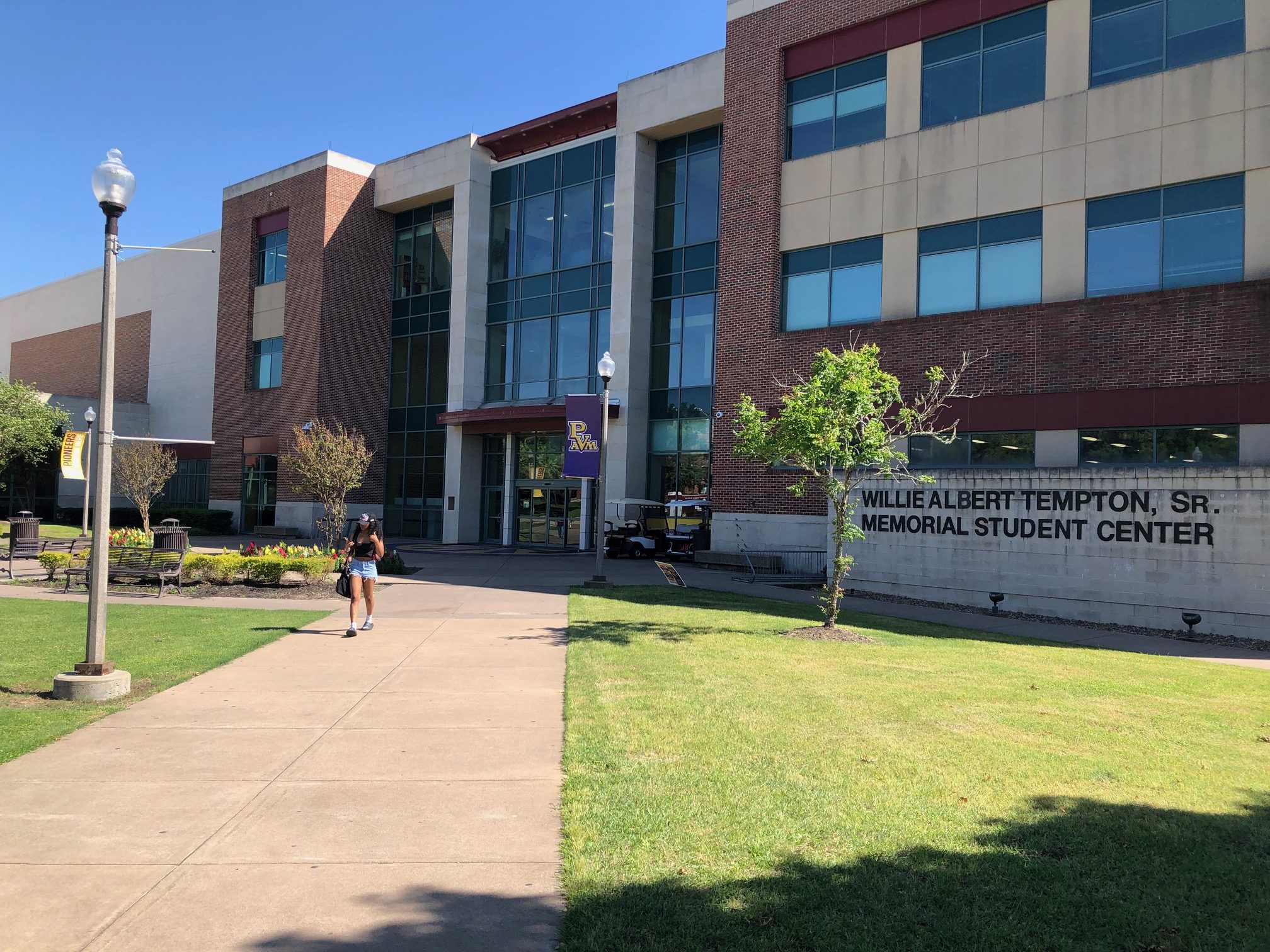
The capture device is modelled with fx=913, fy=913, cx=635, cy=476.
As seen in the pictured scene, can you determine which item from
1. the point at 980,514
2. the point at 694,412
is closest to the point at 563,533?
the point at 694,412

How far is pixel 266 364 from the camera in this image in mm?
41688

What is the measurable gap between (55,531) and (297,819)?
41.3m

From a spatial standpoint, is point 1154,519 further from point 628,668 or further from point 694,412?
point 694,412

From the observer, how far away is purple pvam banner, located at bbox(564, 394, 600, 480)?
22.5 m

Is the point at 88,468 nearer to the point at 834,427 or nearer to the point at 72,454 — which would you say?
the point at 72,454

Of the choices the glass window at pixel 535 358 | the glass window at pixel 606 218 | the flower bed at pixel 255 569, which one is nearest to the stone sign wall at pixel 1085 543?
the flower bed at pixel 255 569

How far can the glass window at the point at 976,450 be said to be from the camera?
70.1 ft

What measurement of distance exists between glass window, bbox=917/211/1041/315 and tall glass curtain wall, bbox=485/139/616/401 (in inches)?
547

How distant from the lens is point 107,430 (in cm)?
839

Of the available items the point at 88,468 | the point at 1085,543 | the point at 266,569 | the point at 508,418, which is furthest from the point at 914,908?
the point at 508,418

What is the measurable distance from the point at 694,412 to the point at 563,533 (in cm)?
818

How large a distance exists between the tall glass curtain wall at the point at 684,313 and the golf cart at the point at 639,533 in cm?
115

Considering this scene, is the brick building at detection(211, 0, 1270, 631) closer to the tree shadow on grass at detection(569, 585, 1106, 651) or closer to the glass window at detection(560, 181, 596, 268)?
the glass window at detection(560, 181, 596, 268)

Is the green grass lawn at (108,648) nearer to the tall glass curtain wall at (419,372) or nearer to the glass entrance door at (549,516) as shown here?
the glass entrance door at (549,516)
